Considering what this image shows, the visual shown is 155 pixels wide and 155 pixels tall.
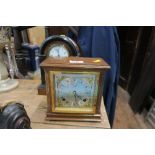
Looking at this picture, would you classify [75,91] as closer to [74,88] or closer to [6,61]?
[74,88]

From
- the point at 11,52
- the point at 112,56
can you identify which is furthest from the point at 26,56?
the point at 112,56

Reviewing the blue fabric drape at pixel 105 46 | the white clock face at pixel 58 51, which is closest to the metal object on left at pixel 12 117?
the white clock face at pixel 58 51

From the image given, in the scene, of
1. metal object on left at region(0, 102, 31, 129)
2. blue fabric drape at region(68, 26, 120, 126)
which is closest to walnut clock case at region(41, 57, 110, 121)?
metal object on left at region(0, 102, 31, 129)

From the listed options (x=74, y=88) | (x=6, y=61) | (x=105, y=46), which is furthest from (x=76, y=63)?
(x=6, y=61)

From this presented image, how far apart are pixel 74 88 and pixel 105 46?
16.1 inches

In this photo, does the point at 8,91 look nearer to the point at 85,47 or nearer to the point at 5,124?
the point at 5,124

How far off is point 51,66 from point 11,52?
0.49 m

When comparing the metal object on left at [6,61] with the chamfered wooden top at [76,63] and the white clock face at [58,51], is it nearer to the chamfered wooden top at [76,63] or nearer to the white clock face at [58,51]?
the white clock face at [58,51]

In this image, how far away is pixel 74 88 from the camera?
2.27 ft

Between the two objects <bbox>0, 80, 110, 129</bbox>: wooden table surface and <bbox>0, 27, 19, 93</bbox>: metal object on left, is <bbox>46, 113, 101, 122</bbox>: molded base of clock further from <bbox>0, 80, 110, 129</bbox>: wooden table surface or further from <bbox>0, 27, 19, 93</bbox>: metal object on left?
<bbox>0, 27, 19, 93</bbox>: metal object on left

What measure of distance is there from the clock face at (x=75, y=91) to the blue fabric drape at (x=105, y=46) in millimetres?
312

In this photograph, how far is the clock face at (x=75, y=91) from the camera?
66 centimetres

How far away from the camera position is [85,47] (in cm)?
104
